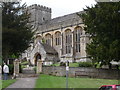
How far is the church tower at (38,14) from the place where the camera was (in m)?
69.1

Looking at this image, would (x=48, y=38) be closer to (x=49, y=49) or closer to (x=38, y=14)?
(x=49, y=49)

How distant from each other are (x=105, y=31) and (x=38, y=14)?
4800cm

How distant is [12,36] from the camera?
2589 centimetres

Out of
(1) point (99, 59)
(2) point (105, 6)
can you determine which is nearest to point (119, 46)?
(1) point (99, 59)

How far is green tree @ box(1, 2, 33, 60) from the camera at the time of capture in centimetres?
2582

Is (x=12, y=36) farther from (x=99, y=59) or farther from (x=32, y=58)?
(x=32, y=58)

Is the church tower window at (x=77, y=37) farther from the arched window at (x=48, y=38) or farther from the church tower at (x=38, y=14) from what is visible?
the church tower at (x=38, y=14)

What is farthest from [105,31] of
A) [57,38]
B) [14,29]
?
[57,38]

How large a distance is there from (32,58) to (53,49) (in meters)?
5.72

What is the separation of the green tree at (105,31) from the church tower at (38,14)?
4479 centimetres

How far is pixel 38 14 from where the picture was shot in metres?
70.1

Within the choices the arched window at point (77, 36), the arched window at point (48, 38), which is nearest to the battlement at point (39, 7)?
the arched window at point (48, 38)

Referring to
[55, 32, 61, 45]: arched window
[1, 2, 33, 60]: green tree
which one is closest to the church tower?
[55, 32, 61, 45]: arched window

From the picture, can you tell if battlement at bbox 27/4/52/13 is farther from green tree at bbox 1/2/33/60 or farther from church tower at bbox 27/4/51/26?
green tree at bbox 1/2/33/60
